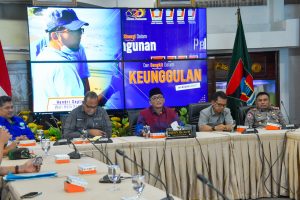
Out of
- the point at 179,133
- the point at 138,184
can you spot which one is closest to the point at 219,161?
the point at 179,133

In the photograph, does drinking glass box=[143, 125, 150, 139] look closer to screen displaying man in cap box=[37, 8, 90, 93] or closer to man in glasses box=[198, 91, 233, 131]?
man in glasses box=[198, 91, 233, 131]

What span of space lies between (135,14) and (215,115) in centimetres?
249

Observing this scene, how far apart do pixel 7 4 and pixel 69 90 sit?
1742 mm

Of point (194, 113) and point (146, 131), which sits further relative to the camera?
point (194, 113)

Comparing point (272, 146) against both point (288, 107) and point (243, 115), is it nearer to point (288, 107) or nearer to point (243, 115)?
point (243, 115)

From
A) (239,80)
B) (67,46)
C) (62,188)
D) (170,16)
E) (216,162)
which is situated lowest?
(216,162)

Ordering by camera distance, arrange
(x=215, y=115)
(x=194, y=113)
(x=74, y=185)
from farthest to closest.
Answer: (x=194, y=113)
(x=215, y=115)
(x=74, y=185)

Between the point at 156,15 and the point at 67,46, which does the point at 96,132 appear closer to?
the point at 67,46

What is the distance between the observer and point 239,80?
7141 mm

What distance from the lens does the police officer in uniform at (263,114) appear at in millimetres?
5227

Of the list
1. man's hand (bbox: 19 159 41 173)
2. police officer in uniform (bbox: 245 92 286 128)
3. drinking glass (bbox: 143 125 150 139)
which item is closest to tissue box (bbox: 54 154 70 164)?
man's hand (bbox: 19 159 41 173)

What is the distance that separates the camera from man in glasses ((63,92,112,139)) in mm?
4855

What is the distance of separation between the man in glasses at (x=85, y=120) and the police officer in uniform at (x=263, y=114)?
1598 millimetres

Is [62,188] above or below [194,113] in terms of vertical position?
below
